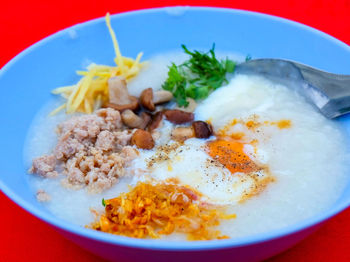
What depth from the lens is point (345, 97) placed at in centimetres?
256

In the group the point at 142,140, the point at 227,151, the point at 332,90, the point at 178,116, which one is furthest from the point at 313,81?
the point at 142,140

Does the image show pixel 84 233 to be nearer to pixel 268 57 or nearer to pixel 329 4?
pixel 268 57

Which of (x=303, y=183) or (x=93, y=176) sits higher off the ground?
(x=93, y=176)

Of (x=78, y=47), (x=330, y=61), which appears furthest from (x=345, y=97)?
(x=78, y=47)

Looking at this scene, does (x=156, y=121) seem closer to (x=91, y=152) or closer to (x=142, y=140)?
(x=142, y=140)

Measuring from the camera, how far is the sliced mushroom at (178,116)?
2.78 m

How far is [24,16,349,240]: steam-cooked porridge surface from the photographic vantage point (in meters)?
2.03


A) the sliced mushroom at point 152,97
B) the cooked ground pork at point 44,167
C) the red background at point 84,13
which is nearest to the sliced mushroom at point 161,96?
the sliced mushroom at point 152,97

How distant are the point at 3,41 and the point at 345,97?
3.21 m

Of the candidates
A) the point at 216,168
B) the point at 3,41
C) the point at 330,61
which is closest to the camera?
the point at 216,168

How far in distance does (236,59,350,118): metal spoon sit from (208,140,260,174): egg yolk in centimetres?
65

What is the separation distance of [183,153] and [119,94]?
699mm

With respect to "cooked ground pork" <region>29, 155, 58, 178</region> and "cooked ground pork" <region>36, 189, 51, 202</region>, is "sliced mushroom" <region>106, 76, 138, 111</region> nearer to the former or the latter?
"cooked ground pork" <region>29, 155, 58, 178</region>

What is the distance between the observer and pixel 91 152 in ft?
8.00
